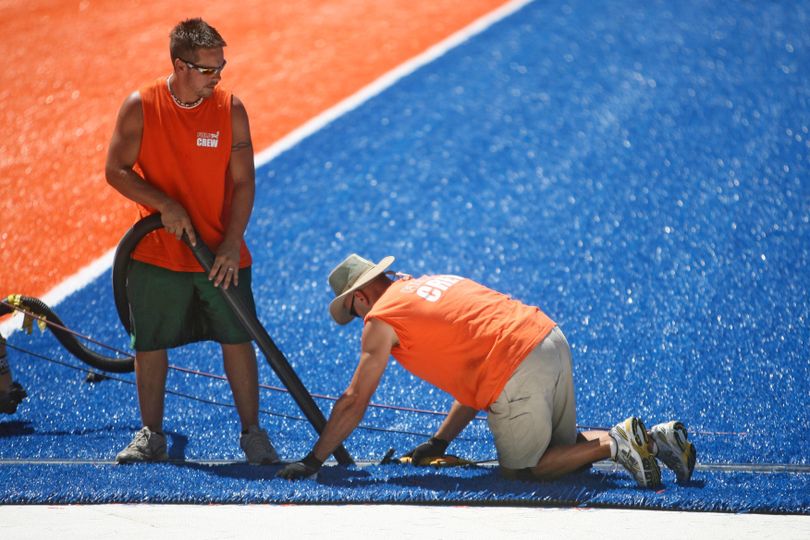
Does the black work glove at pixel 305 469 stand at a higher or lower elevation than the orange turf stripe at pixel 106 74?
lower

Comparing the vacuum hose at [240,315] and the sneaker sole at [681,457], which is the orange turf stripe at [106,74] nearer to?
the vacuum hose at [240,315]

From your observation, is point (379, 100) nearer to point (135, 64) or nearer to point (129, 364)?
point (135, 64)

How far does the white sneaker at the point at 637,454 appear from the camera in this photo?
362cm

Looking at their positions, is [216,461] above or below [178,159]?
below

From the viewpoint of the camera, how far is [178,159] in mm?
4180

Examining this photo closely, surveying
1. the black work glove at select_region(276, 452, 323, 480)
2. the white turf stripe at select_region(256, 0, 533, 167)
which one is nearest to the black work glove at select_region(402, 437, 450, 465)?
the black work glove at select_region(276, 452, 323, 480)

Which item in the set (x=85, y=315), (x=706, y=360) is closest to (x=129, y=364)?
(x=85, y=315)

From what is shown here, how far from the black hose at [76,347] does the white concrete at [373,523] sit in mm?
1548

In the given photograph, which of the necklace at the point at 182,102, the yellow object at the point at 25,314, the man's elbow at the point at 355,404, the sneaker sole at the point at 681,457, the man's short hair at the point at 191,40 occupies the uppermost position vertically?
the man's short hair at the point at 191,40

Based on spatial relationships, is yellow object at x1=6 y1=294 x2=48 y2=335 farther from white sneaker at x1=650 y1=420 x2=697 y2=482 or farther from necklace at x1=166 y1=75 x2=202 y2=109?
white sneaker at x1=650 y1=420 x2=697 y2=482

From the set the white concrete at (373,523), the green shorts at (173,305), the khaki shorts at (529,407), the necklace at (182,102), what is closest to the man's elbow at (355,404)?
the white concrete at (373,523)

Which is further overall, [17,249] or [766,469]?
[17,249]

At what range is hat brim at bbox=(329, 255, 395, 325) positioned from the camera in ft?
12.6

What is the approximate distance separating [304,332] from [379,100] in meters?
2.54
